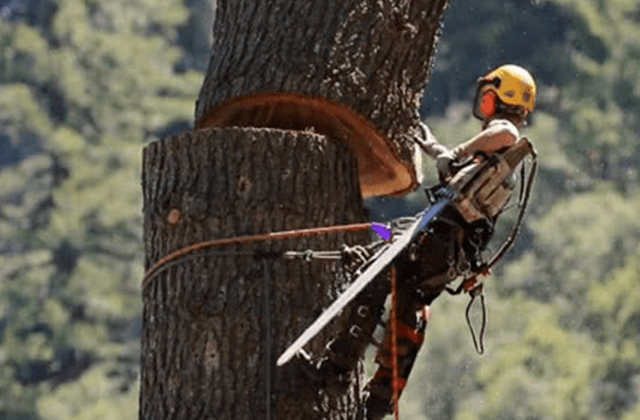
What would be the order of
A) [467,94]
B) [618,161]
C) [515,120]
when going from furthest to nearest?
[467,94]
[618,161]
[515,120]

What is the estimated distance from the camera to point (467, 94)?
3472cm

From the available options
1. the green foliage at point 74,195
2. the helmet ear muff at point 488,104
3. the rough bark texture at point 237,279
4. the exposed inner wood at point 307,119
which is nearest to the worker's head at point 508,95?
the helmet ear muff at point 488,104

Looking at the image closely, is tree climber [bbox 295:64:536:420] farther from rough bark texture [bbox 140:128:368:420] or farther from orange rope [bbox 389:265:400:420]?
rough bark texture [bbox 140:128:368:420]

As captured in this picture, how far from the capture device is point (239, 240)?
5.76 meters

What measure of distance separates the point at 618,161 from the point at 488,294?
22.0 feet

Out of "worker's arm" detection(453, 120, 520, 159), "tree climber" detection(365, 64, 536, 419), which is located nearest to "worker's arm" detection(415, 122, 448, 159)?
"tree climber" detection(365, 64, 536, 419)

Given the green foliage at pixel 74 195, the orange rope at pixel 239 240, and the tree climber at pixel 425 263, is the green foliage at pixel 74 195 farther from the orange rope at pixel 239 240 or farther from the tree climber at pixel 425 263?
the orange rope at pixel 239 240

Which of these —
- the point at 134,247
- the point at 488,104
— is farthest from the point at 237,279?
the point at 134,247

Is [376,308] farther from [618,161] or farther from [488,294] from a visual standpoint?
Result: [618,161]

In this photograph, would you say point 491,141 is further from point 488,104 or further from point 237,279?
point 237,279

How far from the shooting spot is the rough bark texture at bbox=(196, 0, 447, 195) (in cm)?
604

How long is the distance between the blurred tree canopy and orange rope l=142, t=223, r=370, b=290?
14841mm

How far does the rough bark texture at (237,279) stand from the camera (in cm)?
570

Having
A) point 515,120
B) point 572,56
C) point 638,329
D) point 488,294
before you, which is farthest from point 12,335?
point 515,120
